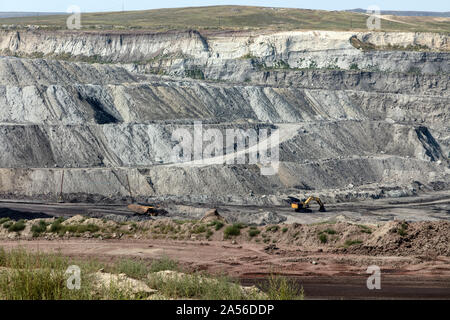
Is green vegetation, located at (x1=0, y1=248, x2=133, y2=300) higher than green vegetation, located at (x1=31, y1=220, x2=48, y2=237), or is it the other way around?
green vegetation, located at (x1=0, y1=248, x2=133, y2=300)

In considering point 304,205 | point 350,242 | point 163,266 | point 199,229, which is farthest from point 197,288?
point 304,205

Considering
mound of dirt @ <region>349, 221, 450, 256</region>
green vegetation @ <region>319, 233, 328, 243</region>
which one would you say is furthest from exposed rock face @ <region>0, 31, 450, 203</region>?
mound of dirt @ <region>349, 221, 450, 256</region>

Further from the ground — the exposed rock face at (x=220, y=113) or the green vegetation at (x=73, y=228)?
the exposed rock face at (x=220, y=113)

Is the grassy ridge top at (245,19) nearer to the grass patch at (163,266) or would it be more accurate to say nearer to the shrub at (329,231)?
the shrub at (329,231)

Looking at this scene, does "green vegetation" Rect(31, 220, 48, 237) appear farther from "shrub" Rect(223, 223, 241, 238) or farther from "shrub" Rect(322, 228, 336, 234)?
"shrub" Rect(322, 228, 336, 234)

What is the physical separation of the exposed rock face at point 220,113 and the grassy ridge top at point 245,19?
2804 cm

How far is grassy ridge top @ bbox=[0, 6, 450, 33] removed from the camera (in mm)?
133625

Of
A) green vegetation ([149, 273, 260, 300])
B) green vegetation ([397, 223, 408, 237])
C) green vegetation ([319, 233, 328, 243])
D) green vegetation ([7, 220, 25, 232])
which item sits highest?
green vegetation ([149, 273, 260, 300])

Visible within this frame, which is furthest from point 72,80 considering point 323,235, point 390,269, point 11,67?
point 390,269

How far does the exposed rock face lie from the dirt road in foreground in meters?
20.8

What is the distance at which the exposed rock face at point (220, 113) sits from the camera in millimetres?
53562
